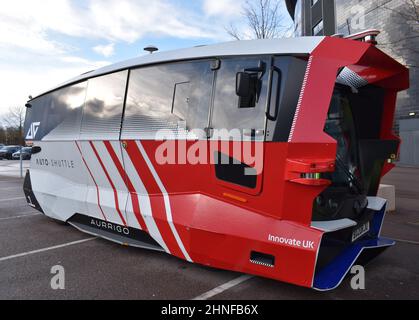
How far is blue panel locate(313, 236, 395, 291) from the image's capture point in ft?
11.6

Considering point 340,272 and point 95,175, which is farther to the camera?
point 95,175

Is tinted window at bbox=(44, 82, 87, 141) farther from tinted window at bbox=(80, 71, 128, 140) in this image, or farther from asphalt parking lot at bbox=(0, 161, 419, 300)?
asphalt parking lot at bbox=(0, 161, 419, 300)

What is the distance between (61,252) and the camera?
542 centimetres

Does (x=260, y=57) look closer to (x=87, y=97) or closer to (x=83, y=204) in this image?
(x=87, y=97)

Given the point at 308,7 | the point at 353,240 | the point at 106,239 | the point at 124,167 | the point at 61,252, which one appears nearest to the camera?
the point at 353,240

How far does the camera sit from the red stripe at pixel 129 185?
15.6ft

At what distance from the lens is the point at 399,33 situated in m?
19.7

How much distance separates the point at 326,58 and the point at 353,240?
2092 millimetres

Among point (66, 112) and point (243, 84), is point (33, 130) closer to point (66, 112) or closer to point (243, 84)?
point (66, 112)

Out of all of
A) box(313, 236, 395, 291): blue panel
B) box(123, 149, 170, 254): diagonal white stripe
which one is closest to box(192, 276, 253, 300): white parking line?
box(123, 149, 170, 254): diagonal white stripe

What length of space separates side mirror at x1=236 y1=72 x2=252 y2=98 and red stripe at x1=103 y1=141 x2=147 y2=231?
2.05 meters

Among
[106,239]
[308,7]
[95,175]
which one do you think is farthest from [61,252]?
[308,7]

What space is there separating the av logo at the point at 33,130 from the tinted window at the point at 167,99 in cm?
312

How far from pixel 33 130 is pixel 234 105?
504 centimetres
